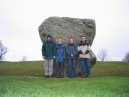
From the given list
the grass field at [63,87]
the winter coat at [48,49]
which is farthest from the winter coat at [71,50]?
the grass field at [63,87]

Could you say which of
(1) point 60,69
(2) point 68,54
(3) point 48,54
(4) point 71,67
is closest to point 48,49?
(3) point 48,54

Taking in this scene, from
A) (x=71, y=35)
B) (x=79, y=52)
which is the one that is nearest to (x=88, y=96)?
(x=79, y=52)

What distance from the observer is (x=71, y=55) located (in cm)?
2128

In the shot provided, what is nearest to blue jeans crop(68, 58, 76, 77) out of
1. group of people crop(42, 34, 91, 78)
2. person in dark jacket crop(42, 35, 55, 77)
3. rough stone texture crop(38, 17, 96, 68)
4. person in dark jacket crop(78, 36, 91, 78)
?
group of people crop(42, 34, 91, 78)

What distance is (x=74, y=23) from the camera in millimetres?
23594

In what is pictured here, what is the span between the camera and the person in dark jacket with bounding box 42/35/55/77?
21.4m

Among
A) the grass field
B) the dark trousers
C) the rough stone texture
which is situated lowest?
the dark trousers

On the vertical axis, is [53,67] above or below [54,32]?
below

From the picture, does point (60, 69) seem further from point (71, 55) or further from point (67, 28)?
point (67, 28)

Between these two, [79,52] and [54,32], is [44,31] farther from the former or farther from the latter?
[79,52]

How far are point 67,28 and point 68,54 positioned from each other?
2546mm

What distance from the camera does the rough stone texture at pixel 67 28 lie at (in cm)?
2292

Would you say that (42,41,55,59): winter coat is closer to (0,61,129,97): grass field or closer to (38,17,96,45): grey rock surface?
(38,17,96,45): grey rock surface

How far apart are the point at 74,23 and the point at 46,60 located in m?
3.86
